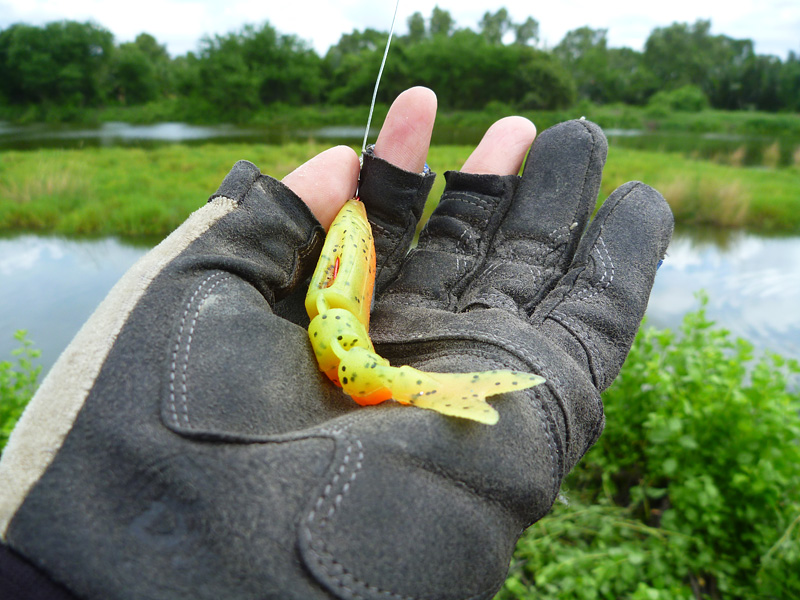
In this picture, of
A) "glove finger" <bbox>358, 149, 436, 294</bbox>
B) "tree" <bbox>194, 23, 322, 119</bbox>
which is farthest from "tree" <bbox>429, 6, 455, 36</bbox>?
"glove finger" <bbox>358, 149, 436, 294</bbox>

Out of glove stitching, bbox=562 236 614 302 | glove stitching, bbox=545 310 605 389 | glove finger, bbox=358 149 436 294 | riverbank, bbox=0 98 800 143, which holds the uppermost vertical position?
riverbank, bbox=0 98 800 143

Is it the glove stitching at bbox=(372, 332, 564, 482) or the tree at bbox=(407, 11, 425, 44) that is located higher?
the tree at bbox=(407, 11, 425, 44)

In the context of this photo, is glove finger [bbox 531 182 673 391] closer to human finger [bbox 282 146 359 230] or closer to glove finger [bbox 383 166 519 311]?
glove finger [bbox 383 166 519 311]

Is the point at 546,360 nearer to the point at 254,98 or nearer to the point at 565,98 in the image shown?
the point at 565,98

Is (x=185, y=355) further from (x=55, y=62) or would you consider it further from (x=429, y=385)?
(x=55, y=62)

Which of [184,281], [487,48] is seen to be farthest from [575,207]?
[487,48]

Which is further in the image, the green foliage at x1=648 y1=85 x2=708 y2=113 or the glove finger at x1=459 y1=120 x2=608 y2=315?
the green foliage at x1=648 y1=85 x2=708 y2=113
